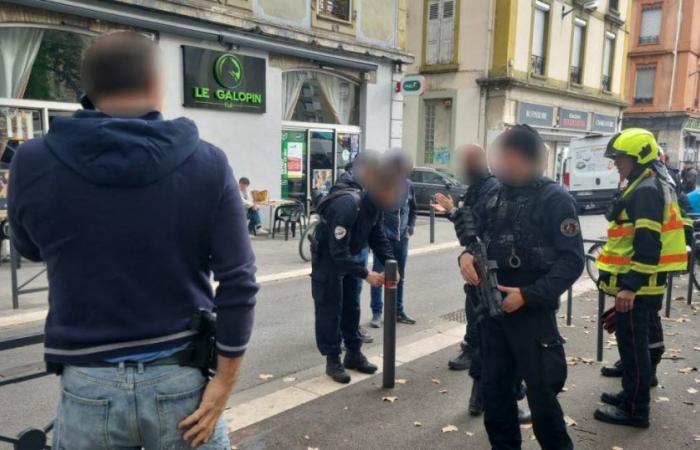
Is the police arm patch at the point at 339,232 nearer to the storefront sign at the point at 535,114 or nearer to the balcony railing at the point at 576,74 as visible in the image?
the storefront sign at the point at 535,114

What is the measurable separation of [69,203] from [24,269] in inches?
322

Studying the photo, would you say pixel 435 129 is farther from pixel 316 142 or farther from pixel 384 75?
pixel 316 142

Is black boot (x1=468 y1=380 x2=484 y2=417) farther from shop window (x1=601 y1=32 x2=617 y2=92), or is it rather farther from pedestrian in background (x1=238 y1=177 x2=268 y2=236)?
shop window (x1=601 y1=32 x2=617 y2=92)

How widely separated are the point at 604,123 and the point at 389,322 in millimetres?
27314

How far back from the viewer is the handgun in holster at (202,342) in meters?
1.73

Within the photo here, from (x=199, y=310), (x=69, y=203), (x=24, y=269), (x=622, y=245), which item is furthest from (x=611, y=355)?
(x=24, y=269)

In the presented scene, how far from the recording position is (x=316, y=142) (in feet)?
49.3

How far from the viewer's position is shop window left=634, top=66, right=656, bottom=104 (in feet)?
121

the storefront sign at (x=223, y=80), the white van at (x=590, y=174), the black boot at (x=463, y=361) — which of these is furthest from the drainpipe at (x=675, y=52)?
the black boot at (x=463, y=361)

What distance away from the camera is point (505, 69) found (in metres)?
22.0

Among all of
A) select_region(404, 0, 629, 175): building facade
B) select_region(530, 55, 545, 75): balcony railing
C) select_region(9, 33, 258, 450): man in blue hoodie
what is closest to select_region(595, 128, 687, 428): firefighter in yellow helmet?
select_region(9, 33, 258, 450): man in blue hoodie

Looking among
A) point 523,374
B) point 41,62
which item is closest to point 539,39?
point 41,62

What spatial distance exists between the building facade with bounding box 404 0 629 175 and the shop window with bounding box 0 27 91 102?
14.4m

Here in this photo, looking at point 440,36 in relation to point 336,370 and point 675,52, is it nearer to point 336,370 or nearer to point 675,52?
point 675,52
